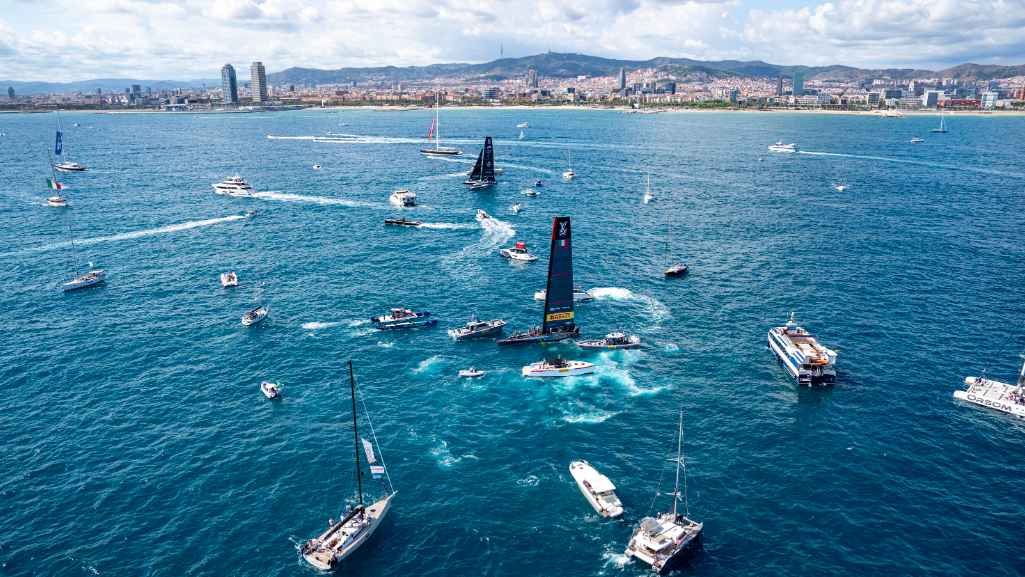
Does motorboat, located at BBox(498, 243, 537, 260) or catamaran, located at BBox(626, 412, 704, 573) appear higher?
motorboat, located at BBox(498, 243, 537, 260)

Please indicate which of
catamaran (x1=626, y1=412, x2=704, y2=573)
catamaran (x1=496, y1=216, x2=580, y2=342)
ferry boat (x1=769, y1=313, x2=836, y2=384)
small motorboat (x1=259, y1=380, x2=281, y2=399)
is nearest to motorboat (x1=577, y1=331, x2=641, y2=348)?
catamaran (x1=496, y1=216, x2=580, y2=342)

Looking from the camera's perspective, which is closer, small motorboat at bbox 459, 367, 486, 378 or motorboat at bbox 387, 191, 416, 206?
small motorboat at bbox 459, 367, 486, 378

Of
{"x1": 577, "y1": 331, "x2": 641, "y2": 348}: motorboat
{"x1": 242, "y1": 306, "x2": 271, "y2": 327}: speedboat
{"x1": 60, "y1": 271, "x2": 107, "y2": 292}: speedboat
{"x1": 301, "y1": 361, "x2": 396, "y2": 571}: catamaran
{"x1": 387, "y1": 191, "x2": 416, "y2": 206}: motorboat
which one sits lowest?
{"x1": 301, "y1": 361, "x2": 396, "y2": 571}: catamaran

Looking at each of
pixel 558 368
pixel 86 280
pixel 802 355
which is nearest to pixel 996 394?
pixel 802 355

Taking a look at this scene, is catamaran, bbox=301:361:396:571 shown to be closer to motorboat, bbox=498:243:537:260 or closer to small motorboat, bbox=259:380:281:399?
small motorboat, bbox=259:380:281:399

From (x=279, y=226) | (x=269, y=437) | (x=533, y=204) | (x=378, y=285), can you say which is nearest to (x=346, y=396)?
(x=269, y=437)

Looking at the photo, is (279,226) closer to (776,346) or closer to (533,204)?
(533,204)

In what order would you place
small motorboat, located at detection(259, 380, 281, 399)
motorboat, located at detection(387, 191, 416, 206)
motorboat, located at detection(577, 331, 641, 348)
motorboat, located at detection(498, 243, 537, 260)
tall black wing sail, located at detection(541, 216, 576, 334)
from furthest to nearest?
1. motorboat, located at detection(387, 191, 416, 206)
2. motorboat, located at detection(498, 243, 537, 260)
3. motorboat, located at detection(577, 331, 641, 348)
4. tall black wing sail, located at detection(541, 216, 576, 334)
5. small motorboat, located at detection(259, 380, 281, 399)

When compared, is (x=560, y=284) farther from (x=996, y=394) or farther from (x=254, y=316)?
(x=996, y=394)
